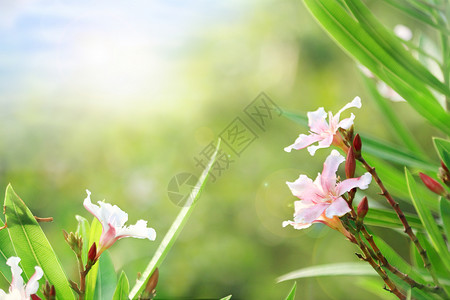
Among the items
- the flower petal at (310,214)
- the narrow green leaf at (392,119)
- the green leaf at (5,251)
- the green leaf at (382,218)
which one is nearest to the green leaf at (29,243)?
the green leaf at (5,251)

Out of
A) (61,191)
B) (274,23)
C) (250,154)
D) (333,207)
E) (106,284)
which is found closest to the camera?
(333,207)

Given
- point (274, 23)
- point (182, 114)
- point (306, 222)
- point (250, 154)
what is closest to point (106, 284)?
point (306, 222)

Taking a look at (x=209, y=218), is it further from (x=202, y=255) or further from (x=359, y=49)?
(x=359, y=49)

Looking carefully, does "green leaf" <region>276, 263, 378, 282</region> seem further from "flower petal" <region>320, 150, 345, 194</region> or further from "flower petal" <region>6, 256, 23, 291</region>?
"flower petal" <region>6, 256, 23, 291</region>

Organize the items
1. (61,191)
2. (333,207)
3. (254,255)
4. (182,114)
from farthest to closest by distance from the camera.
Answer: (182,114)
(254,255)
(61,191)
(333,207)

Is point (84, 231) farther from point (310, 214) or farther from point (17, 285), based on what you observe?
point (310, 214)

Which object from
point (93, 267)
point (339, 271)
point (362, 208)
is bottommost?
A: point (339, 271)

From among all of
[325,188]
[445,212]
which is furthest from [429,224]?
[325,188]
